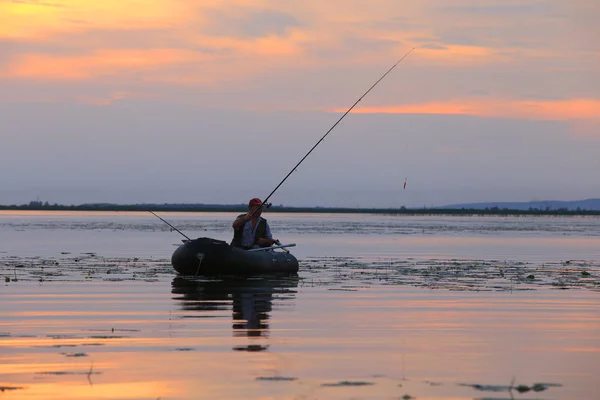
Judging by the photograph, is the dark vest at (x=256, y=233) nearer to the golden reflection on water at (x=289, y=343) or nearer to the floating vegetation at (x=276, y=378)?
the golden reflection on water at (x=289, y=343)

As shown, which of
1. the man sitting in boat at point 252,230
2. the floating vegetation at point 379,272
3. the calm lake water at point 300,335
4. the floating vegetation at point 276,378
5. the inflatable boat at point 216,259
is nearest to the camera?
the calm lake water at point 300,335

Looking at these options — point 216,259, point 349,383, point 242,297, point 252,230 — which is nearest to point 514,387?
point 349,383

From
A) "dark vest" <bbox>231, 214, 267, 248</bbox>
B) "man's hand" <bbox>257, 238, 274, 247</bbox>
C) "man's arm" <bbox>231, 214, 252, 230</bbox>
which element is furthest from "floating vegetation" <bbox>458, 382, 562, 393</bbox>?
"man's hand" <bbox>257, 238, 274, 247</bbox>

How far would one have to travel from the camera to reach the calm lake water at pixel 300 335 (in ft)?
35.3

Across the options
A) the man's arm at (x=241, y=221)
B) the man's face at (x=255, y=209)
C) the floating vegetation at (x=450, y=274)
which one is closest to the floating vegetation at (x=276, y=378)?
the floating vegetation at (x=450, y=274)

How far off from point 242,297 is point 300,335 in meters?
6.30

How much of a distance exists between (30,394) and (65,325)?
5467mm

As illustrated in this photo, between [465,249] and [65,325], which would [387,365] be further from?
[465,249]

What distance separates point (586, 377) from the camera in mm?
11406

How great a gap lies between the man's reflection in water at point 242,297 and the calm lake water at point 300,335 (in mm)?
38

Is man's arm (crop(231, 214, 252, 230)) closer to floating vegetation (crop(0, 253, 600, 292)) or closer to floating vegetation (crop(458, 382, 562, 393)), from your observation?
floating vegetation (crop(0, 253, 600, 292))

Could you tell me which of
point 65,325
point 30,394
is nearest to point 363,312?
point 65,325

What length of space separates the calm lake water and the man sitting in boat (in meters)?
1.06

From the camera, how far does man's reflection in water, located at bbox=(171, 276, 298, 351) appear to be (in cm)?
1558
